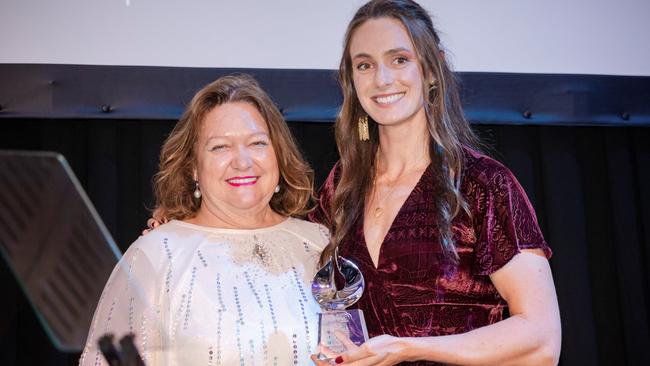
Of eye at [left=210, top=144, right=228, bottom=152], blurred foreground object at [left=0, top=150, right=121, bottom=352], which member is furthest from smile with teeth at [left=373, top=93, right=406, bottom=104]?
blurred foreground object at [left=0, top=150, right=121, bottom=352]

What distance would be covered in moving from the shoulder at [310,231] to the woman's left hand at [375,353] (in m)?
0.58

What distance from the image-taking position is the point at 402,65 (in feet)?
7.06

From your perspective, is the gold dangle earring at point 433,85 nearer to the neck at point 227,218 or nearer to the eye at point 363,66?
the eye at point 363,66

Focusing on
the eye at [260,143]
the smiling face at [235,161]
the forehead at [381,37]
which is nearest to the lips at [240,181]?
the smiling face at [235,161]

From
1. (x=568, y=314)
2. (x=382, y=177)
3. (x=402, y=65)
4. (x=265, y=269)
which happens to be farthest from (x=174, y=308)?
(x=568, y=314)

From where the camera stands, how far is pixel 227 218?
2.31m

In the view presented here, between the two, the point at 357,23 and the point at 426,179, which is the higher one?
the point at 357,23

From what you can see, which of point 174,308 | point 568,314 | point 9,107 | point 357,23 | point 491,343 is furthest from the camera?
point 568,314

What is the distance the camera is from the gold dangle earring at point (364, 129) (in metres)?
2.35

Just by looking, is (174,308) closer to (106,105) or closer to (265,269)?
(265,269)

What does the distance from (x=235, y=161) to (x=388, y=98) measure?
46 centimetres

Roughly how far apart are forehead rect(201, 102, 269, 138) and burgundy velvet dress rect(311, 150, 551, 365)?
52 centimetres

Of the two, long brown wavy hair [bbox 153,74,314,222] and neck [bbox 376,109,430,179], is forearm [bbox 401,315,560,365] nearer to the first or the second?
neck [bbox 376,109,430,179]

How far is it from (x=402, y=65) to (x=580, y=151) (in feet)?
5.14
